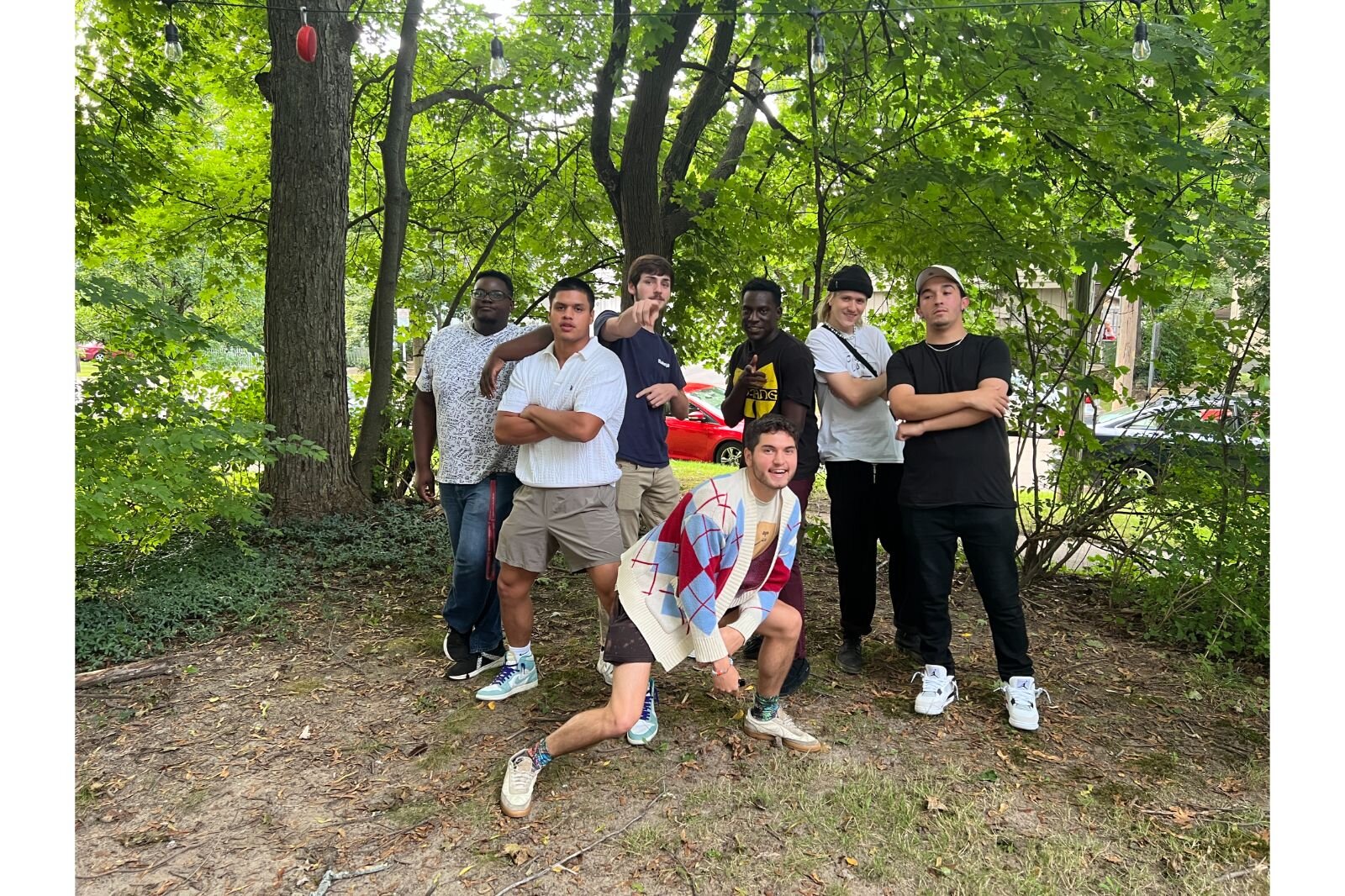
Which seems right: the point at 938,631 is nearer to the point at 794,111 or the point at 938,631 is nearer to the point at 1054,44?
the point at 1054,44

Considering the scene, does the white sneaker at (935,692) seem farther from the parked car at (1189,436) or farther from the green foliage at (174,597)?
the green foliage at (174,597)

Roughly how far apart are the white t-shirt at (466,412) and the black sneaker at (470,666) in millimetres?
868

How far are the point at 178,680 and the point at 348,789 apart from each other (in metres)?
1.39

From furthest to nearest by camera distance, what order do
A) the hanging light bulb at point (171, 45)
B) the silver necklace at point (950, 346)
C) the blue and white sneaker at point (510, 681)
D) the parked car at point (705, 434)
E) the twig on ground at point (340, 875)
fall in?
the parked car at point (705, 434) < the hanging light bulb at point (171, 45) < the blue and white sneaker at point (510, 681) < the silver necklace at point (950, 346) < the twig on ground at point (340, 875)

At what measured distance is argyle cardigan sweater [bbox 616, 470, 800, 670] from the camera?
2.81 metres

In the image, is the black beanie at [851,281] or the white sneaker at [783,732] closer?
the white sneaker at [783,732]

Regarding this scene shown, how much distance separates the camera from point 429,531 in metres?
6.21

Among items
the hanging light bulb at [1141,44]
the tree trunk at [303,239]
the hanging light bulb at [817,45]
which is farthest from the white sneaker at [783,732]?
the tree trunk at [303,239]

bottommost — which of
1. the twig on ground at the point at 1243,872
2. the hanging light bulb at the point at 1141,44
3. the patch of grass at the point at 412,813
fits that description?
the twig on ground at the point at 1243,872

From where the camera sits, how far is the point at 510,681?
3639mm

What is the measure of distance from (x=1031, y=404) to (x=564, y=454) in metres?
3.30

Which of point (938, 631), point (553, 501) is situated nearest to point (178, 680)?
point (553, 501)

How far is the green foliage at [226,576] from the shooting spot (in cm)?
416

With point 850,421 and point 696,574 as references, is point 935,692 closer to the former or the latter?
point 850,421
